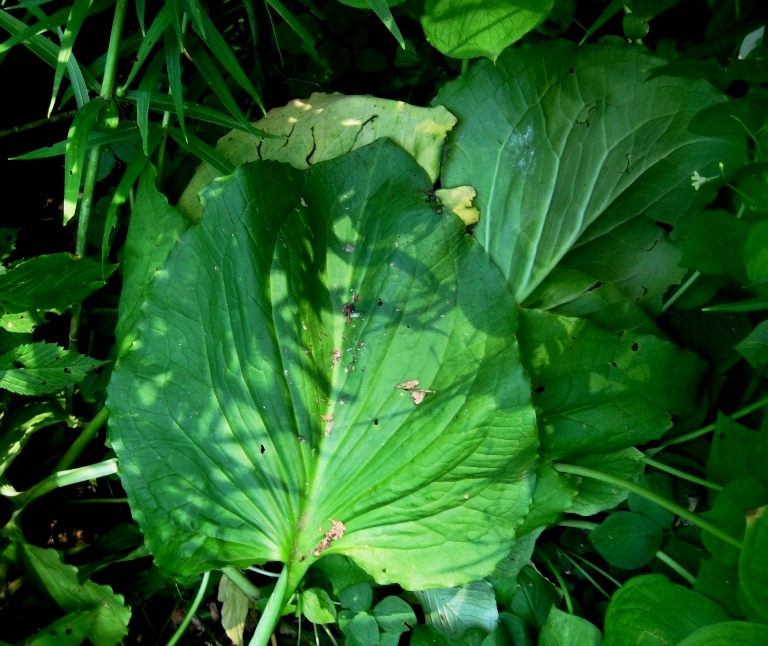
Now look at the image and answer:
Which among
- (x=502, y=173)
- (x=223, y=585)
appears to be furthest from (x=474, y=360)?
(x=223, y=585)

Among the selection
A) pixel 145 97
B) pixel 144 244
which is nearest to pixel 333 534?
pixel 144 244

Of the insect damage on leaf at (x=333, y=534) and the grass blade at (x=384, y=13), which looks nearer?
the grass blade at (x=384, y=13)

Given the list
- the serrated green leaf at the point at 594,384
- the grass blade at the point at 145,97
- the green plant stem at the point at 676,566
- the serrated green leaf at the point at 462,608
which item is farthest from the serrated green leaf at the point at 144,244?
the green plant stem at the point at 676,566

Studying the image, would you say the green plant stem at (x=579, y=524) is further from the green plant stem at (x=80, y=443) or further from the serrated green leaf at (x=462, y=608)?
the green plant stem at (x=80, y=443)

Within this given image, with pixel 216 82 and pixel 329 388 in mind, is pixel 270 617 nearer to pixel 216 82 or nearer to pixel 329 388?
pixel 329 388

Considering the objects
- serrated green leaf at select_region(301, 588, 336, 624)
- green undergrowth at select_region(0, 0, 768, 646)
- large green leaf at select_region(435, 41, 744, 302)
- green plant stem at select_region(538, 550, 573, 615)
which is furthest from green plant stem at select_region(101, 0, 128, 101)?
green plant stem at select_region(538, 550, 573, 615)
